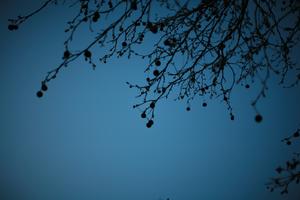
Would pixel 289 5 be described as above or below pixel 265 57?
above

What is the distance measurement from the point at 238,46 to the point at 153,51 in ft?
3.08

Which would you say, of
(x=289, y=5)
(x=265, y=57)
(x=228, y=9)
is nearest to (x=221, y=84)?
(x=265, y=57)

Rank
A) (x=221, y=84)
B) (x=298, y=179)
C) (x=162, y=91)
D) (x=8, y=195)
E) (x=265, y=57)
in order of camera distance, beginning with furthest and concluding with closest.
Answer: (x=8, y=195) < (x=221, y=84) < (x=162, y=91) < (x=265, y=57) < (x=298, y=179)

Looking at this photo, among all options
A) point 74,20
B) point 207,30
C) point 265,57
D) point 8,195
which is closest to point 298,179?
point 265,57

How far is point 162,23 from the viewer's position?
2641 millimetres

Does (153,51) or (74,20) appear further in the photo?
(153,51)

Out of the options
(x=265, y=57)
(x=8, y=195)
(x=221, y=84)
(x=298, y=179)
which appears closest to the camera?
(x=298, y=179)

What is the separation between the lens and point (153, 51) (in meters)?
2.81

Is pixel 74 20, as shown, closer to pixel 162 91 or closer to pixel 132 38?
pixel 132 38

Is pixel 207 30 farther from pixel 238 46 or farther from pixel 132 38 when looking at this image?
pixel 132 38

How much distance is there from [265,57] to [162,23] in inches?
41.5

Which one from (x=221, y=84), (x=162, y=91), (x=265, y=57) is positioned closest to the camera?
(x=265, y=57)

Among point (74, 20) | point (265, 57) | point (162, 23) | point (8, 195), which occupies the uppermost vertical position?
point (8, 195)

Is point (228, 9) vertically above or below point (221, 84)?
above
